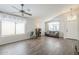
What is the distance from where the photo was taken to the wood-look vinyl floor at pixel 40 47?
187 cm

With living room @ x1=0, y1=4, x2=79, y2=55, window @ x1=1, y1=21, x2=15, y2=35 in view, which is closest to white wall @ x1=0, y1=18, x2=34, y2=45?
living room @ x1=0, y1=4, x2=79, y2=55

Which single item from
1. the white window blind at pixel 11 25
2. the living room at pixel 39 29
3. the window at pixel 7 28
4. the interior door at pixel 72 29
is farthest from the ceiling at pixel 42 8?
the interior door at pixel 72 29

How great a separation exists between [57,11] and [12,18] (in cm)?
101

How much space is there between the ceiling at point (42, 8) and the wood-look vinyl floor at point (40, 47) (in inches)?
23.9

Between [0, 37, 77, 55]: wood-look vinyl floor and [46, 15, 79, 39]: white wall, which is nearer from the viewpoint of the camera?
[0, 37, 77, 55]: wood-look vinyl floor

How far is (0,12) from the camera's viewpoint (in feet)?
5.93

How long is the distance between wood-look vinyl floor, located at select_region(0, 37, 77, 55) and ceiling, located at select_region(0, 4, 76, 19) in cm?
61

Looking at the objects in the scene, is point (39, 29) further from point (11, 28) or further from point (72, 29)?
point (72, 29)

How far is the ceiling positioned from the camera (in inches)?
74.3

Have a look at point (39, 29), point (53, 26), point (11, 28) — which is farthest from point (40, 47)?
point (11, 28)

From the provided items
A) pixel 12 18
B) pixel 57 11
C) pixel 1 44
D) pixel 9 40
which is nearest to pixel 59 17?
pixel 57 11

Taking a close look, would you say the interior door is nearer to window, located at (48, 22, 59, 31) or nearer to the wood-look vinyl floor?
the wood-look vinyl floor

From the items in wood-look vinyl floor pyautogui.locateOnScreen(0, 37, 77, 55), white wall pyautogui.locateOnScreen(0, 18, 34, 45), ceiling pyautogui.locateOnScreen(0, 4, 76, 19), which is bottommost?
wood-look vinyl floor pyautogui.locateOnScreen(0, 37, 77, 55)
